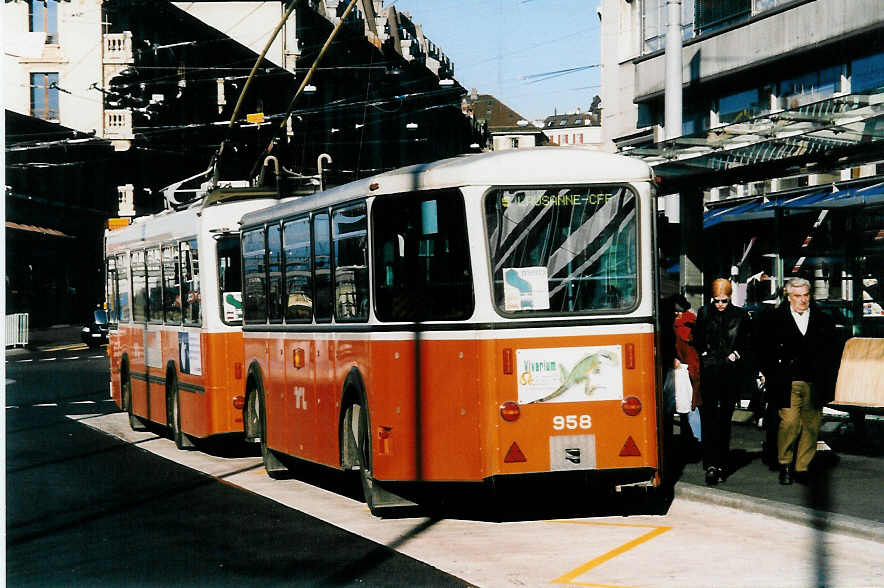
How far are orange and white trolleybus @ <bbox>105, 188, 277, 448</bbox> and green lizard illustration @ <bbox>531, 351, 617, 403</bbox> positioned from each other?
20.9 ft

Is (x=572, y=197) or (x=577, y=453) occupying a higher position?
(x=572, y=197)

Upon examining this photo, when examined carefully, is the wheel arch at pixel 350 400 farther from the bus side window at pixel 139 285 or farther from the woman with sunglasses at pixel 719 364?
the bus side window at pixel 139 285

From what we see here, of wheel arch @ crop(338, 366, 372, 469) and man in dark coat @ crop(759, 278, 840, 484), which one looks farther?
man in dark coat @ crop(759, 278, 840, 484)

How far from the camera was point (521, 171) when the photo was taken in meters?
11.1

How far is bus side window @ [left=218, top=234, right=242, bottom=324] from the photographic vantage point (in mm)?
16734

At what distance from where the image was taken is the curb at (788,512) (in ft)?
32.8

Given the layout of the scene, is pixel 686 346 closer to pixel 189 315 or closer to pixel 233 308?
pixel 233 308

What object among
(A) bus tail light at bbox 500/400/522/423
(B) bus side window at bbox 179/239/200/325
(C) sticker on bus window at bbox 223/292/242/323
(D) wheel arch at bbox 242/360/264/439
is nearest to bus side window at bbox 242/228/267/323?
(D) wheel arch at bbox 242/360/264/439

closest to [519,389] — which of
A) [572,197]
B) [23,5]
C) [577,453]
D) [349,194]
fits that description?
[577,453]

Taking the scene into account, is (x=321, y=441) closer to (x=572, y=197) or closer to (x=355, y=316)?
(x=355, y=316)

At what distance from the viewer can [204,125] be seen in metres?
58.9

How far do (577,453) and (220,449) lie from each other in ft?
27.2

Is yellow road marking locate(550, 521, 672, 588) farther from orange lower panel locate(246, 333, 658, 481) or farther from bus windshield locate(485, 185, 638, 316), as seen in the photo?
bus windshield locate(485, 185, 638, 316)

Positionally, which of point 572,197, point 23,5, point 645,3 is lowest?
point 572,197
